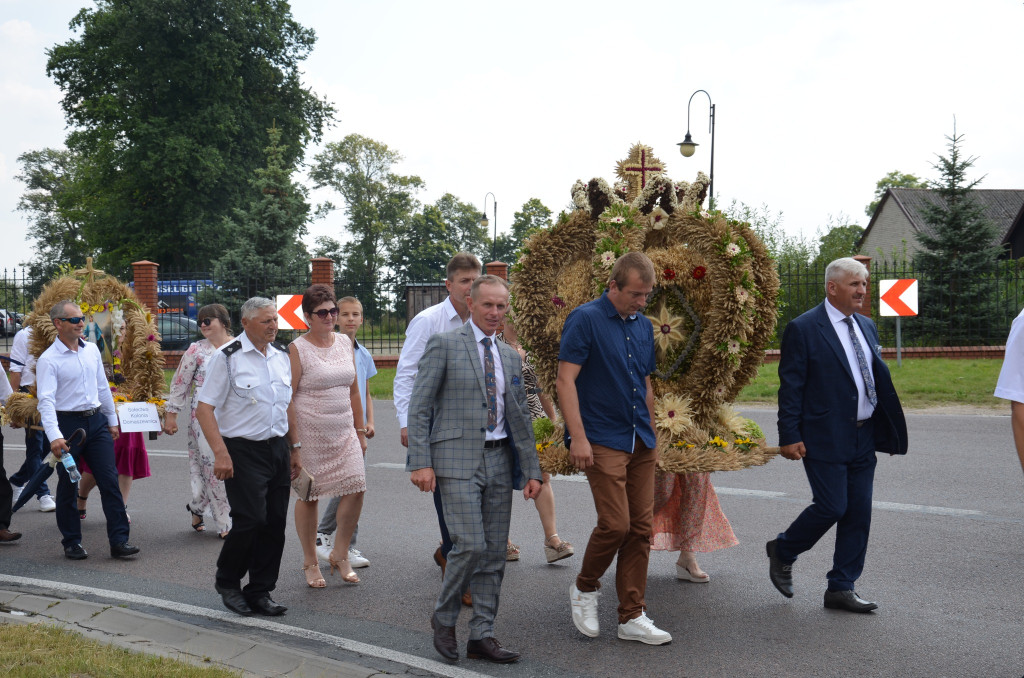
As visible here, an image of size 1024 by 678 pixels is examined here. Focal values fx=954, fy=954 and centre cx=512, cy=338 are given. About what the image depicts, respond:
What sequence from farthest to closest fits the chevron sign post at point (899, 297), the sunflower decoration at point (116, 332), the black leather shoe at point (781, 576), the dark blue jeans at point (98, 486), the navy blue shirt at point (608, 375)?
1. the chevron sign post at point (899, 297)
2. the sunflower decoration at point (116, 332)
3. the dark blue jeans at point (98, 486)
4. the black leather shoe at point (781, 576)
5. the navy blue shirt at point (608, 375)

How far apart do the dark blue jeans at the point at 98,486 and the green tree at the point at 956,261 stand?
67.6ft

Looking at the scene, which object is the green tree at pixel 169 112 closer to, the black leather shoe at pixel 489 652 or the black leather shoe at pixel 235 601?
the black leather shoe at pixel 235 601

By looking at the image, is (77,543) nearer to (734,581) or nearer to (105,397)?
(105,397)

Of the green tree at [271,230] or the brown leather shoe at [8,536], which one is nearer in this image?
the brown leather shoe at [8,536]

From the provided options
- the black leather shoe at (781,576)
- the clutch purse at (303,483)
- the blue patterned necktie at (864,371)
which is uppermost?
the blue patterned necktie at (864,371)

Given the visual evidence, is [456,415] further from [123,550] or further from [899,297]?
[899,297]

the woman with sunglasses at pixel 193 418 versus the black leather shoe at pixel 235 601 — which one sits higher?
the woman with sunglasses at pixel 193 418

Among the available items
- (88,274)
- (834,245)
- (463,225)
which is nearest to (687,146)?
(834,245)

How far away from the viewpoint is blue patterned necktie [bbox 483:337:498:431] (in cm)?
481

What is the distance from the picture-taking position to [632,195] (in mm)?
6305

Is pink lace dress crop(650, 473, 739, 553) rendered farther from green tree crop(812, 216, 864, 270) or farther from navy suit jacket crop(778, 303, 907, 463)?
green tree crop(812, 216, 864, 270)

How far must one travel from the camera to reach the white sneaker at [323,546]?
6.72 m

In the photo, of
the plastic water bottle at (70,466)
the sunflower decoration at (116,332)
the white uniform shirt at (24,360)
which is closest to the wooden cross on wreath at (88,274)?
the sunflower decoration at (116,332)

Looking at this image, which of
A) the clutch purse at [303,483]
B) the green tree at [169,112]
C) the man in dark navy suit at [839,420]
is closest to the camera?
the man in dark navy suit at [839,420]
